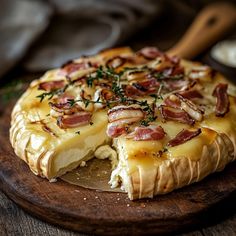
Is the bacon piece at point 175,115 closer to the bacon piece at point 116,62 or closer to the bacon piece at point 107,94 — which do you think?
the bacon piece at point 107,94

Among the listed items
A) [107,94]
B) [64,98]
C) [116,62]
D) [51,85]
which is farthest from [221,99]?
[51,85]

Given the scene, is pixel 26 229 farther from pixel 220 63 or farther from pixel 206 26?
pixel 206 26

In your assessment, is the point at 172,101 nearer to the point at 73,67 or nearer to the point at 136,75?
the point at 136,75

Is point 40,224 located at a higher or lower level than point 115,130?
lower

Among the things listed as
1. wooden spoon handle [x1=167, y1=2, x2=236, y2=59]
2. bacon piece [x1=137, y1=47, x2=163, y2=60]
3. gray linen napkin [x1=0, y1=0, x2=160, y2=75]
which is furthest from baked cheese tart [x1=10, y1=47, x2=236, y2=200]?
gray linen napkin [x1=0, y1=0, x2=160, y2=75]

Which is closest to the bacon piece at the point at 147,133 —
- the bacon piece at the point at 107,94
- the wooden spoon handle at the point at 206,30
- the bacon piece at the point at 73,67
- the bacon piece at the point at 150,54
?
the bacon piece at the point at 107,94

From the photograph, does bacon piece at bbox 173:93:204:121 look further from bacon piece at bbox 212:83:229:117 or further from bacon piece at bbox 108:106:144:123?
bacon piece at bbox 108:106:144:123

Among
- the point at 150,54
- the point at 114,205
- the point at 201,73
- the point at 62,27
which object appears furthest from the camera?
the point at 62,27
